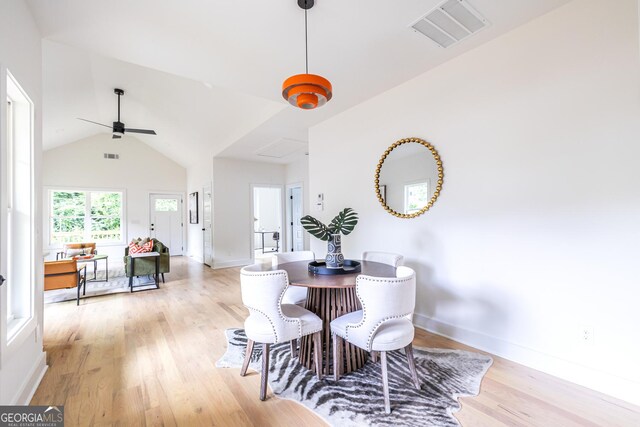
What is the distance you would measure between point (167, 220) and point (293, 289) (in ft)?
25.2

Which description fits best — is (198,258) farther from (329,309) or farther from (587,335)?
(587,335)

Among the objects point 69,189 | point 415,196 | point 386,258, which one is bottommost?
point 386,258

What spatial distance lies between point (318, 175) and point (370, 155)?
3.71ft

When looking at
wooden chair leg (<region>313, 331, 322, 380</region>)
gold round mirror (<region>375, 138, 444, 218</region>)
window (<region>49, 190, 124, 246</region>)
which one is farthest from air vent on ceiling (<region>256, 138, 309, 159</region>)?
window (<region>49, 190, 124, 246</region>)

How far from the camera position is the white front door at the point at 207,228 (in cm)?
693

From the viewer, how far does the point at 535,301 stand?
2186mm

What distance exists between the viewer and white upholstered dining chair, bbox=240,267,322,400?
1830 mm

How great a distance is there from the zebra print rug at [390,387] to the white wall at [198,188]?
562cm

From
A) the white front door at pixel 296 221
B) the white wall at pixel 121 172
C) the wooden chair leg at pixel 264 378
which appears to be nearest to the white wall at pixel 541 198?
the wooden chair leg at pixel 264 378

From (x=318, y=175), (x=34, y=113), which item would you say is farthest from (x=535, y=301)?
(x=34, y=113)

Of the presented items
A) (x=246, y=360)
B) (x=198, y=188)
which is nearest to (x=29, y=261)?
(x=246, y=360)

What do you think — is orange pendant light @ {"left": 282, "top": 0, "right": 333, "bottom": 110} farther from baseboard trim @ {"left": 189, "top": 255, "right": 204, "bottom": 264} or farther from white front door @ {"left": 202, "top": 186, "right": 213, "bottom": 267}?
baseboard trim @ {"left": 189, "top": 255, "right": 204, "bottom": 264}

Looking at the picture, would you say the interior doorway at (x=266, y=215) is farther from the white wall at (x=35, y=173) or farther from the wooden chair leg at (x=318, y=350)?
the wooden chair leg at (x=318, y=350)

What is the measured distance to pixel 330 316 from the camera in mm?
2170
